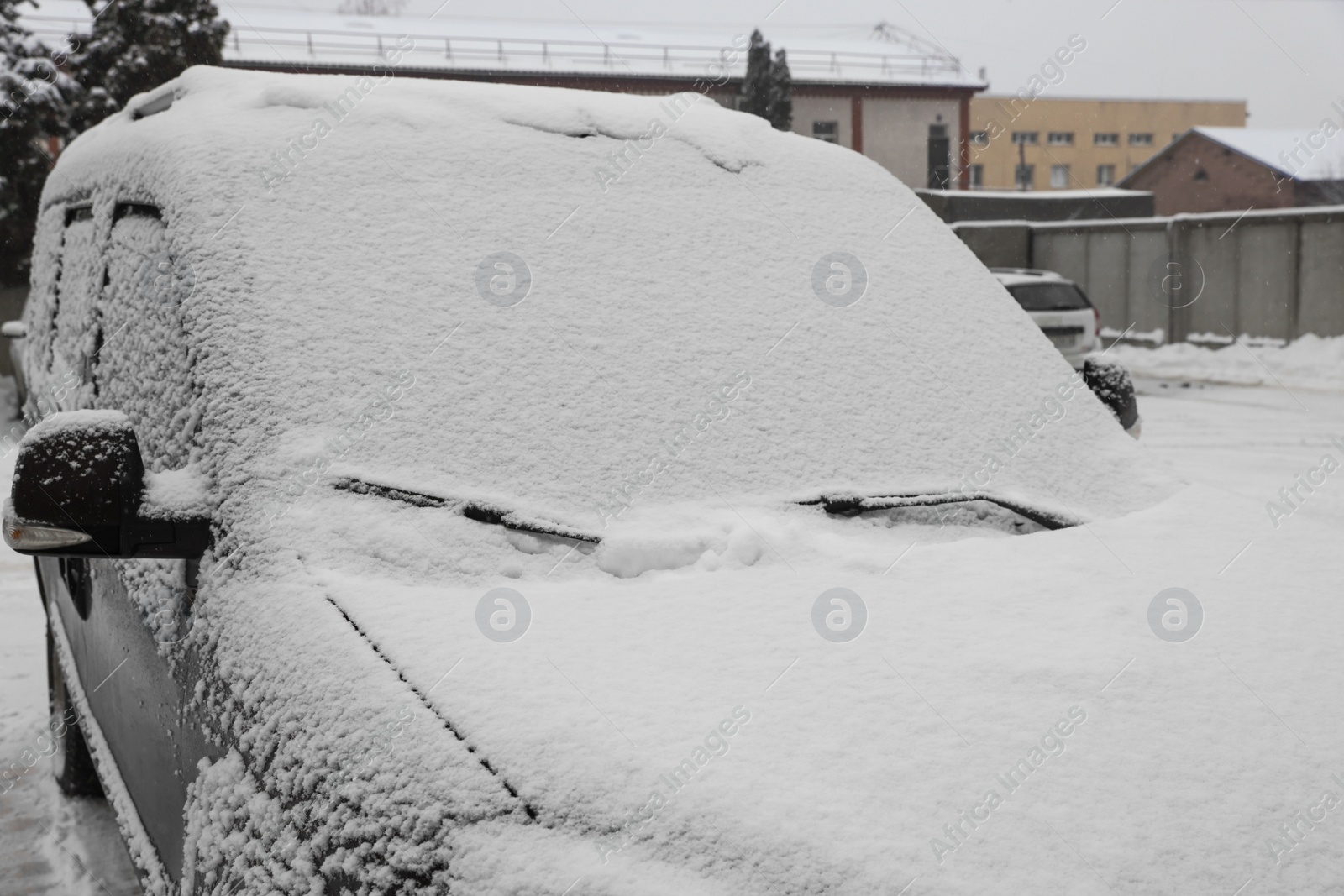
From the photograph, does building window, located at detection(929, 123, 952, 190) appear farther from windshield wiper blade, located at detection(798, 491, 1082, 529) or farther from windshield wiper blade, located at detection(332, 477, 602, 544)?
windshield wiper blade, located at detection(332, 477, 602, 544)

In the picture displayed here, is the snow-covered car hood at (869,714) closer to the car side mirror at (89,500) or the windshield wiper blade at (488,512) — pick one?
the windshield wiper blade at (488,512)

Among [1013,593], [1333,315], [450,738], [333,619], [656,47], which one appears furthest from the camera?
[656,47]

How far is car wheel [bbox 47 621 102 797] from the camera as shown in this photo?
340 centimetres

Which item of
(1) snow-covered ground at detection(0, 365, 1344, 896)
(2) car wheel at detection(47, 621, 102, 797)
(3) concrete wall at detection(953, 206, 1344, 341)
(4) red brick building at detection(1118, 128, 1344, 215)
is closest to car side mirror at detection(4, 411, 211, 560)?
(1) snow-covered ground at detection(0, 365, 1344, 896)

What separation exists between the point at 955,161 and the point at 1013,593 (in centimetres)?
4174

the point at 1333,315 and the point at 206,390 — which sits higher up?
the point at 206,390

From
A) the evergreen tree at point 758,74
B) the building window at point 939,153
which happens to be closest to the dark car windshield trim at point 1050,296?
the evergreen tree at point 758,74

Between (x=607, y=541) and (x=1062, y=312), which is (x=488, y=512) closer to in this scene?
(x=607, y=541)

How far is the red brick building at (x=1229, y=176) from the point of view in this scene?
39906 millimetres

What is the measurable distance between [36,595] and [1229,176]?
45.9m

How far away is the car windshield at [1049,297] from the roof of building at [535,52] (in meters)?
19.6

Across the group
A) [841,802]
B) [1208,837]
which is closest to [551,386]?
[841,802]

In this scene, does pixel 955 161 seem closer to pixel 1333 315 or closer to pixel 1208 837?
pixel 1333 315

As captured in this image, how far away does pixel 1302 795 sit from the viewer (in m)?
1.29
